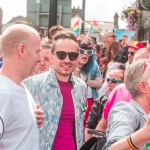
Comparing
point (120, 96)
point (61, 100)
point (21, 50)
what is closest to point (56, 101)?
point (61, 100)

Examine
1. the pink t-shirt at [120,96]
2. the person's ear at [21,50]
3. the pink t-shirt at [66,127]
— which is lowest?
the pink t-shirt at [66,127]

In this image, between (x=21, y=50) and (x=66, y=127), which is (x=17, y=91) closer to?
(x=21, y=50)

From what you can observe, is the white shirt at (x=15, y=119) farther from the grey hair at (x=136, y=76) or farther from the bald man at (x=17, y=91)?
the grey hair at (x=136, y=76)

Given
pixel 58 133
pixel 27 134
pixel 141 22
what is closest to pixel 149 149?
pixel 27 134

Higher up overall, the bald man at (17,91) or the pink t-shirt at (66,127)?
the bald man at (17,91)

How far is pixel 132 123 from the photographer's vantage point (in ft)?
8.43

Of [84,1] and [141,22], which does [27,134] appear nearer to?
[141,22]

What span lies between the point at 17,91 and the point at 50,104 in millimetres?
1188

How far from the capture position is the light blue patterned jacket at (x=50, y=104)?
3742 mm

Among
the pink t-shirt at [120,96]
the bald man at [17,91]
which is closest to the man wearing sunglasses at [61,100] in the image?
the pink t-shirt at [120,96]

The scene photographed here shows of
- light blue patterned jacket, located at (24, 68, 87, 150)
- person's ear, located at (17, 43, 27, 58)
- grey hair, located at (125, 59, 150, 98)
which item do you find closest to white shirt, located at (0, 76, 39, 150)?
person's ear, located at (17, 43, 27, 58)

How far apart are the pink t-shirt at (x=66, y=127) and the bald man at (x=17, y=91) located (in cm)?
100

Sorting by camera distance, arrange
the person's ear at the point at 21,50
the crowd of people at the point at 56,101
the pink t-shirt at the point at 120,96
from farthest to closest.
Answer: the pink t-shirt at the point at 120,96
the person's ear at the point at 21,50
the crowd of people at the point at 56,101

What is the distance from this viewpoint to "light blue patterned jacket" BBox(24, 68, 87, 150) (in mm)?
3742
